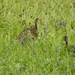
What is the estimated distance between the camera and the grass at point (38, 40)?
13.2 feet

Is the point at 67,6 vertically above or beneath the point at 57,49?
above

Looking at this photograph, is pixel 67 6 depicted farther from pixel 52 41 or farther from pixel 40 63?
pixel 40 63

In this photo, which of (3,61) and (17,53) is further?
(17,53)

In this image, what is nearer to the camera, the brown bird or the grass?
the grass

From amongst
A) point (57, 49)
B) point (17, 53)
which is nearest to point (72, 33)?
point (57, 49)

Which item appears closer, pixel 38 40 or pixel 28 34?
pixel 28 34

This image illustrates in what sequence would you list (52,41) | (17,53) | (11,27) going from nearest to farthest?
(17,53), (52,41), (11,27)

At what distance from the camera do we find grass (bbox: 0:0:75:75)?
404cm

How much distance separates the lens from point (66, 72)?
4.00 meters

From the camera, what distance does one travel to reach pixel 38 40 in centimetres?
496

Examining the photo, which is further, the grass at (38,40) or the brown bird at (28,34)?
the brown bird at (28,34)

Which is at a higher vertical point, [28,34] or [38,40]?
[28,34]

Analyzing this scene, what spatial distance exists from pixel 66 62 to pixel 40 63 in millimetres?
411

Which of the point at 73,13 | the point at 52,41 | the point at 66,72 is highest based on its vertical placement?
the point at 73,13
